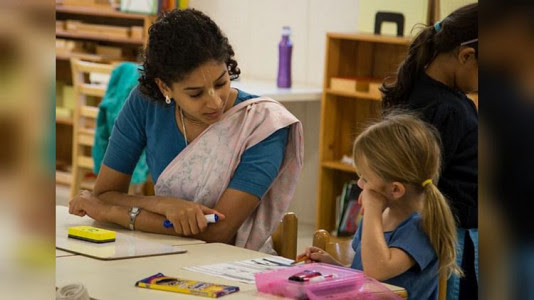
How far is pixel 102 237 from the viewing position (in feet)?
6.86

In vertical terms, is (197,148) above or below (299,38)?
below

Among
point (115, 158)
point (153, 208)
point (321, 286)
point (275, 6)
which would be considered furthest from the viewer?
point (275, 6)

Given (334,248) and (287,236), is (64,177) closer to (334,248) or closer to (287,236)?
(287,236)

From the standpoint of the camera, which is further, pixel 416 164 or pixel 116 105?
pixel 116 105

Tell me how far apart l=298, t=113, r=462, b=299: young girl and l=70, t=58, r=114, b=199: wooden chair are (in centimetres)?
345

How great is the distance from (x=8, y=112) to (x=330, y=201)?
16.1 feet

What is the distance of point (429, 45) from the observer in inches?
91.1

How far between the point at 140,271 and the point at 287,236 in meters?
0.56

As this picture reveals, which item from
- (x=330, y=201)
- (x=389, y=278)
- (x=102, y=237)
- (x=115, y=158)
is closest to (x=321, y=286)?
(x=389, y=278)

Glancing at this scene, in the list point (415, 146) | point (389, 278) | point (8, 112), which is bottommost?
point (389, 278)

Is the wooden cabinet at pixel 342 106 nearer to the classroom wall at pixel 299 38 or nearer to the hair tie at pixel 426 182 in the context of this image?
the classroom wall at pixel 299 38

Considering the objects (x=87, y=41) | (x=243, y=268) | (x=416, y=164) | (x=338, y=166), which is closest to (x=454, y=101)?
(x=416, y=164)

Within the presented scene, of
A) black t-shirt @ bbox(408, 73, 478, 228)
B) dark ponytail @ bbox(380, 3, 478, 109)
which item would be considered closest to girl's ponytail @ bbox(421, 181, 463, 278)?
black t-shirt @ bbox(408, 73, 478, 228)

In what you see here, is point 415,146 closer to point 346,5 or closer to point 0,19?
point 0,19
